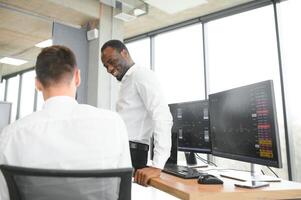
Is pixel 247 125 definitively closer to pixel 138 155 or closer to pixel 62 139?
pixel 138 155

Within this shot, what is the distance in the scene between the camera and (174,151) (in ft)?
6.80

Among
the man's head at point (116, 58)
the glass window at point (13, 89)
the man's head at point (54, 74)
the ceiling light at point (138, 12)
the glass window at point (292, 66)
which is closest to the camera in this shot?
the man's head at point (54, 74)

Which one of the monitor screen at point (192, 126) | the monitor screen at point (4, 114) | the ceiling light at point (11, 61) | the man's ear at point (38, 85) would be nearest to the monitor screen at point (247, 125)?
the monitor screen at point (192, 126)

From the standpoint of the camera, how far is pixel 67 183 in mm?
753

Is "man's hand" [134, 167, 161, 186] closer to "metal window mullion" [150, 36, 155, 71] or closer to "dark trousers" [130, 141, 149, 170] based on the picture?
"dark trousers" [130, 141, 149, 170]

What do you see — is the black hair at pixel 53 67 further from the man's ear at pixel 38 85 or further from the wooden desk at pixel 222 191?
the wooden desk at pixel 222 191

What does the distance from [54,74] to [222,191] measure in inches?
31.7

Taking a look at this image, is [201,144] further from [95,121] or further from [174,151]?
[95,121]

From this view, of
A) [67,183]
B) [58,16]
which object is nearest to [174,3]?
[58,16]

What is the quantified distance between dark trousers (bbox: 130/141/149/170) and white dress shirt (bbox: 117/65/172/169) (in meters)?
0.06

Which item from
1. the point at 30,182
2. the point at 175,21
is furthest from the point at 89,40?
the point at 30,182

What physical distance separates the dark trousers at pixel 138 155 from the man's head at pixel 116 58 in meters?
0.51

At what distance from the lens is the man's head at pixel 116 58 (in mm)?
1758

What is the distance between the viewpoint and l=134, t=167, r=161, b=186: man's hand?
138 centimetres
